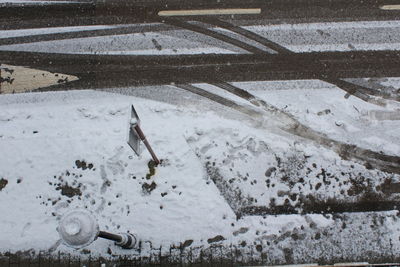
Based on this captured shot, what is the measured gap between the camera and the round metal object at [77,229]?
16.6 feet

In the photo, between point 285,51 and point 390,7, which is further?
point 390,7

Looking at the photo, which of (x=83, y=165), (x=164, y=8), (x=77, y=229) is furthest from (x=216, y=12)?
(x=77, y=229)

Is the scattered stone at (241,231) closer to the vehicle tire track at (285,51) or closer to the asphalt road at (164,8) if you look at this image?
the vehicle tire track at (285,51)

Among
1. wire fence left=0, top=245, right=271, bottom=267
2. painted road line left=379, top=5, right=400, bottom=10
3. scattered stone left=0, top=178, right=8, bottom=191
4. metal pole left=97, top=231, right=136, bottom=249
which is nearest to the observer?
metal pole left=97, top=231, right=136, bottom=249

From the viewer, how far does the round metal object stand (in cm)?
506

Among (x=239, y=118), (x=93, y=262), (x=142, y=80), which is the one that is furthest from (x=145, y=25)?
(x=93, y=262)

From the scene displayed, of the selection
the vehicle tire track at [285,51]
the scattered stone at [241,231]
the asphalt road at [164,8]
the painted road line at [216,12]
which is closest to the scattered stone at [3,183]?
the asphalt road at [164,8]

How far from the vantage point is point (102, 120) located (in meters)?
8.09

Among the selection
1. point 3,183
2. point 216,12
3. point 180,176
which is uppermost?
point 216,12

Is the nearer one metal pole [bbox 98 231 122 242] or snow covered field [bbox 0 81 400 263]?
metal pole [bbox 98 231 122 242]

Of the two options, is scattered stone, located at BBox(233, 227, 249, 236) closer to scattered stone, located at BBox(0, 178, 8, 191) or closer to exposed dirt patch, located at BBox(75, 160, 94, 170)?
exposed dirt patch, located at BBox(75, 160, 94, 170)

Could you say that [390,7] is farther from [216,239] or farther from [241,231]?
[216,239]

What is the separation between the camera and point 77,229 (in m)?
5.06

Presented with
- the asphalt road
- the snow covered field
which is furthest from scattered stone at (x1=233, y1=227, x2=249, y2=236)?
the asphalt road
